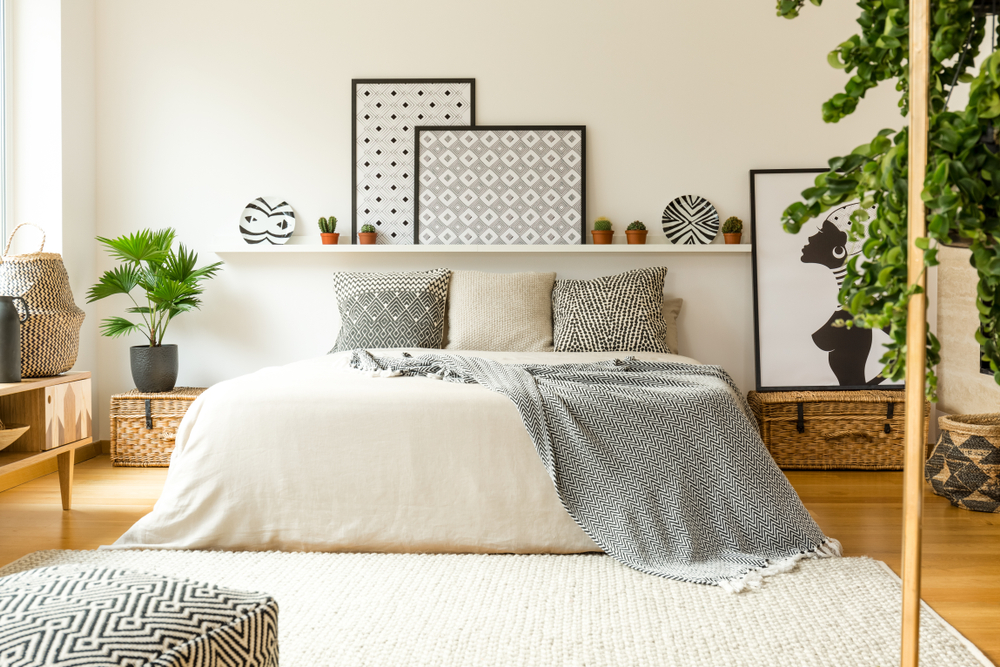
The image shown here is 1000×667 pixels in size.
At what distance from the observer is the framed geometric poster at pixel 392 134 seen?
4.16 meters

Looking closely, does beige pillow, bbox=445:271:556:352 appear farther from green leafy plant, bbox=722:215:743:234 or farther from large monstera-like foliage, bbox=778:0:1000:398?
large monstera-like foliage, bbox=778:0:1000:398

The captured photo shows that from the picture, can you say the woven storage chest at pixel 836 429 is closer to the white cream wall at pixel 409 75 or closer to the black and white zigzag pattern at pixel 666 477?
the white cream wall at pixel 409 75

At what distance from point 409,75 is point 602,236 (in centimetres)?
142

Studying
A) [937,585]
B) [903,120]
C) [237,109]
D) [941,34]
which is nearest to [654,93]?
[903,120]

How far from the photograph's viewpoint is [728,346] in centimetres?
417

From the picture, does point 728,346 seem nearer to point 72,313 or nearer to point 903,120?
point 903,120

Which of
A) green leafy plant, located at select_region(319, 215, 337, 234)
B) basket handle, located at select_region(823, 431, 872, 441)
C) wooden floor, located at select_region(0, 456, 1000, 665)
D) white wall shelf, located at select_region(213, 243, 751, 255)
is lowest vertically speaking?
wooden floor, located at select_region(0, 456, 1000, 665)

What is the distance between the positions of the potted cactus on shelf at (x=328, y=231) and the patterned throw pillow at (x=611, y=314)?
127 cm

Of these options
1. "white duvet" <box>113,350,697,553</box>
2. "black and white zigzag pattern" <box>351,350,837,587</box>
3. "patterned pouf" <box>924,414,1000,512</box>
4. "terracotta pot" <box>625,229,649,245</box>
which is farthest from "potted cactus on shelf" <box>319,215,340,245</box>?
"patterned pouf" <box>924,414,1000,512</box>

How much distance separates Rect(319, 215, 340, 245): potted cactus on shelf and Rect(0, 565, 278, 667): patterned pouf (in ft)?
9.75

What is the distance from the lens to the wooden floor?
2146 millimetres

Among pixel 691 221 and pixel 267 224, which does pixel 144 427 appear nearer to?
pixel 267 224

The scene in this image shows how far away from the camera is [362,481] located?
2416 mm

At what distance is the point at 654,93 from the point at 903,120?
137cm
